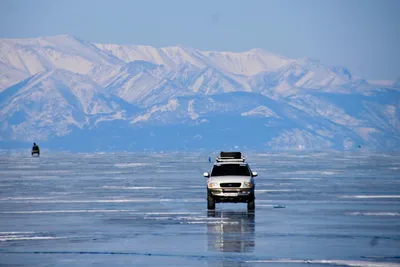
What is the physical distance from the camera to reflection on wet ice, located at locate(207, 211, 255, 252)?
23875mm

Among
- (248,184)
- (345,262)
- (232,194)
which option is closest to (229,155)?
(248,184)

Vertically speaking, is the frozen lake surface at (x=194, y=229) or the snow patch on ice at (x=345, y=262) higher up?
the frozen lake surface at (x=194, y=229)

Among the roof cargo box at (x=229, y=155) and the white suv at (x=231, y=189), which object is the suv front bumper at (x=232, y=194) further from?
the roof cargo box at (x=229, y=155)

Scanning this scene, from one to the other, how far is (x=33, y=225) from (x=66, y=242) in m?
5.41

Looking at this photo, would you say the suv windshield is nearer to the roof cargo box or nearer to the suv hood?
the roof cargo box

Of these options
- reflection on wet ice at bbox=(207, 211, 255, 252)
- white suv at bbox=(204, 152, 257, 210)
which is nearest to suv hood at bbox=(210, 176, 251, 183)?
white suv at bbox=(204, 152, 257, 210)

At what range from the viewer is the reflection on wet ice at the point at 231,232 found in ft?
78.3

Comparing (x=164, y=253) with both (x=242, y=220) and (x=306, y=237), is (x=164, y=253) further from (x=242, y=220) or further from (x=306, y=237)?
(x=242, y=220)

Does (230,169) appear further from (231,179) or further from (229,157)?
(231,179)

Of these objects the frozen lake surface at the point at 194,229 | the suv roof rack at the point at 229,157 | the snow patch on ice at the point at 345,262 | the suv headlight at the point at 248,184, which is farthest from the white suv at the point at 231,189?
the snow patch on ice at the point at 345,262

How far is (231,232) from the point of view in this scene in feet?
91.4

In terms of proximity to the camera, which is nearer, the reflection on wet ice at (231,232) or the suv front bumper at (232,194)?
the reflection on wet ice at (231,232)

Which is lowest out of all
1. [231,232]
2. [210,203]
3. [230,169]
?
[231,232]

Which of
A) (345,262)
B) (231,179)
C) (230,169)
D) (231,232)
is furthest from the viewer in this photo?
(230,169)
